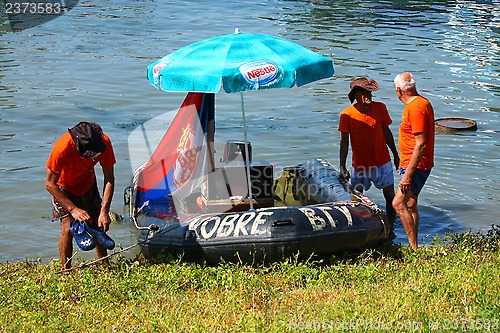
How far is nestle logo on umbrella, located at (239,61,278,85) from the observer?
8.80 meters

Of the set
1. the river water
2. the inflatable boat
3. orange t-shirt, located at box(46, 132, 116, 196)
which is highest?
orange t-shirt, located at box(46, 132, 116, 196)

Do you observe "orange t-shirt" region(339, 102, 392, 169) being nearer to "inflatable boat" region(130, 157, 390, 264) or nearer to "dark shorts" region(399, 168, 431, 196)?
"inflatable boat" region(130, 157, 390, 264)

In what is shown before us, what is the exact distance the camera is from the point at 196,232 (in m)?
9.05

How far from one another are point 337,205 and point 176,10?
75.7 feet

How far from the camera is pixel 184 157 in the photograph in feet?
33.3

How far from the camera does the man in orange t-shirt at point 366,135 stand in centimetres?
977

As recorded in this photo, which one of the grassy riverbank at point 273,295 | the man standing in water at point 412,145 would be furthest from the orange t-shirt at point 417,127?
the grassy riverbank at point 273,295

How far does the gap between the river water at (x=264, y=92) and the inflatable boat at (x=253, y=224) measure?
55.6 inches

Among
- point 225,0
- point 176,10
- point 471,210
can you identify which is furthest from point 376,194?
point 225,0

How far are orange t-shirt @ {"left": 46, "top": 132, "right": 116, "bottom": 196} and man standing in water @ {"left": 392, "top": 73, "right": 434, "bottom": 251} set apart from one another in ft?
10.2

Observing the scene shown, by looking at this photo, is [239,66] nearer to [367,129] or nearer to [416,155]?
[367,129]

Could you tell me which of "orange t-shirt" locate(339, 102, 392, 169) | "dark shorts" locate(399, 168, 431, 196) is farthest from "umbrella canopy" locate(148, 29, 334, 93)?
"dark shorts" locate(399, 168, 431, 196)

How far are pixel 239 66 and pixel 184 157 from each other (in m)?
1.76

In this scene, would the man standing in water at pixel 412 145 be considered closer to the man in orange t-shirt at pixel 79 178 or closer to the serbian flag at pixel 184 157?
the serbian flag at pixel 184 157
